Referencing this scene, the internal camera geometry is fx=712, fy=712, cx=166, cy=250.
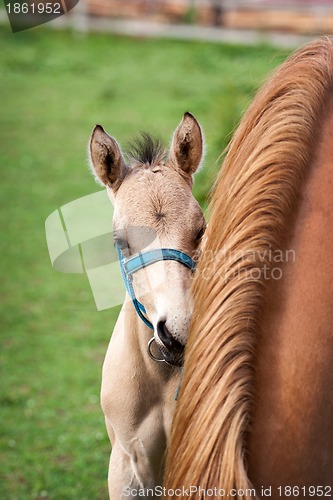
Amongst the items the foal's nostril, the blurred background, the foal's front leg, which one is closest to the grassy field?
the blurred background

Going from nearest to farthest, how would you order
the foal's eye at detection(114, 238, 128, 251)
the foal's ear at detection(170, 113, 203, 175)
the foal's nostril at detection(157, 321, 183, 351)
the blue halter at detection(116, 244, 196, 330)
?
1. the foal's nostril at detection(157, 321, 183, 351)
2. the blue halter at detection(116, 244, 196, 330)
3. the foal's eye at detection(114, 238, 128, 251)
4. the foal's ear at detection(170, 113, 203, 175)

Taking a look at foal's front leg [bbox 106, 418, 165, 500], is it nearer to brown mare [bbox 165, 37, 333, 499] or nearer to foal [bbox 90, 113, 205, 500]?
foal [bbox 90, 113, 205, 500]

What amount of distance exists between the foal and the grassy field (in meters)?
0.23

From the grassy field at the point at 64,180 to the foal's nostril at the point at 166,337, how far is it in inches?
28.2

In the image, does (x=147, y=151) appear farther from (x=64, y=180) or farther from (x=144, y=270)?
(x=64, y=180)

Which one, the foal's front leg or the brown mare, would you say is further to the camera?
the foal's front leg

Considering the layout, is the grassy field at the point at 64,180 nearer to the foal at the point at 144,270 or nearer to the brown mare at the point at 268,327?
the foal at the point at 144,270

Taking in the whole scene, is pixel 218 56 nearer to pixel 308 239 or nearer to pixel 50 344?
pixel 50 344

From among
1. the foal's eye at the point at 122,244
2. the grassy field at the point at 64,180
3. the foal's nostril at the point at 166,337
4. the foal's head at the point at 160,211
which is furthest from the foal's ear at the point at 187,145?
the foal's nostril at the point at 166,337

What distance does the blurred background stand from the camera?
515cm

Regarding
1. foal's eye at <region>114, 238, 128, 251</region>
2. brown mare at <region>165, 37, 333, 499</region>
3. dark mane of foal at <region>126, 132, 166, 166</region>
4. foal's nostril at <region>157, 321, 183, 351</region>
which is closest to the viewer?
brown mare at <region>165, 37, 333, 499</region>

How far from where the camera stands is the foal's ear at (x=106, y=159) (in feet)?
9.29

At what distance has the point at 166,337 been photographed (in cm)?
247

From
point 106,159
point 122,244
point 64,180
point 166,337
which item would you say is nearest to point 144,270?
point 122,244
